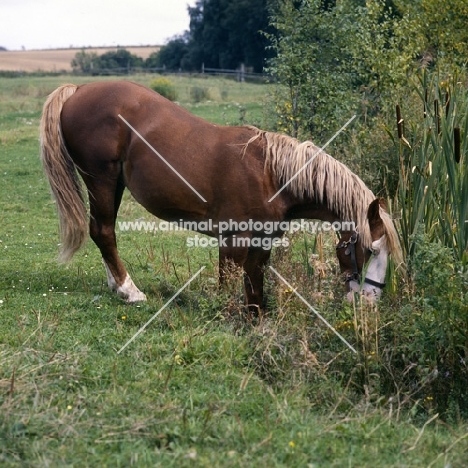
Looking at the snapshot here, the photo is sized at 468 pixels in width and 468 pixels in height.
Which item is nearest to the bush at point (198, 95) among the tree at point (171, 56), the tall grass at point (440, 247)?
the tall grass at point (440, 247)

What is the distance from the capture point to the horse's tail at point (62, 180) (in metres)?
6.52

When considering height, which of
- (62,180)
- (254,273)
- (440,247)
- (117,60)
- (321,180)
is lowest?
(254,273)

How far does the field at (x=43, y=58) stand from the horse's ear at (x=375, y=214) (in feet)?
130

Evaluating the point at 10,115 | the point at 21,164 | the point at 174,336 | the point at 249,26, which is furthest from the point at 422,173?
the point at 249,26

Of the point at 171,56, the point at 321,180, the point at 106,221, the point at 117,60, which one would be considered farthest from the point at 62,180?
the point at 171,56

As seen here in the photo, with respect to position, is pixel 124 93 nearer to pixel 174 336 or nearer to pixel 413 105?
pixel 174 336

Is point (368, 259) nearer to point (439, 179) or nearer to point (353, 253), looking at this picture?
point (353, 253)

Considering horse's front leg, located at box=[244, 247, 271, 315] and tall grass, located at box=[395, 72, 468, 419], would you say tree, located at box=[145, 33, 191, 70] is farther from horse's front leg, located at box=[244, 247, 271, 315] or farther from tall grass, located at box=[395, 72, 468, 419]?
tall grass, located at box=[395, 72, 468, 419]

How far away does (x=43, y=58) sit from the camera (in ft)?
176

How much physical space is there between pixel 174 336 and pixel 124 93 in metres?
2.47

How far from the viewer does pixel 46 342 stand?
15.9 ft

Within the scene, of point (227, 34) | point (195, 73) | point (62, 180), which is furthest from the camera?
point (227, 34)

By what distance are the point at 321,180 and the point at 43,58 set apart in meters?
52.0

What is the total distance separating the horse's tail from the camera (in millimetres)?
6520
